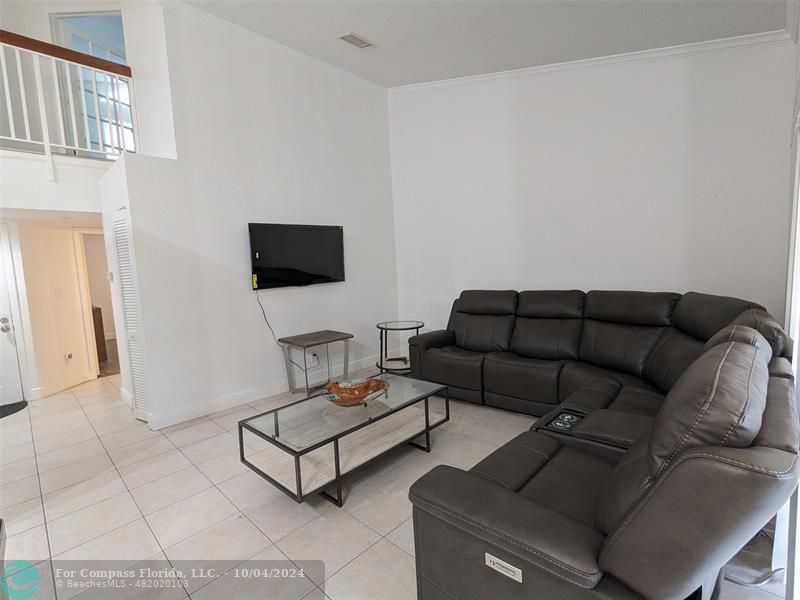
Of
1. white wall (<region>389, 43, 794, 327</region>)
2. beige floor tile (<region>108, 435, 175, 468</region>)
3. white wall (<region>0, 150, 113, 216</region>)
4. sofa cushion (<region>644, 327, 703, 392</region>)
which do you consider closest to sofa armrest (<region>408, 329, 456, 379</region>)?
white wall (<region>389, 43, 794, 327</region>)

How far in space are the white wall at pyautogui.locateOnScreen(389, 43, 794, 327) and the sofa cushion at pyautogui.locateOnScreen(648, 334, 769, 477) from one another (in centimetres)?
320

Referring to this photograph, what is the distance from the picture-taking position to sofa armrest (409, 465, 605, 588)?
1062mm

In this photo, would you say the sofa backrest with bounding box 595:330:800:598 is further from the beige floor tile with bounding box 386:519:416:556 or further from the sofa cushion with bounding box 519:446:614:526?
the beige floor tile with bounding box 386:519:416:556

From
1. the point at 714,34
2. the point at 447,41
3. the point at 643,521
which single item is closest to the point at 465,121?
the point at 447,41

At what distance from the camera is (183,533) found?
2.08 m

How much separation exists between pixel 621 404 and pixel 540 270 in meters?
2.20

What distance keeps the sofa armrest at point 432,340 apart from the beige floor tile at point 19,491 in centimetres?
294

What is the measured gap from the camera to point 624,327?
333 centimetres

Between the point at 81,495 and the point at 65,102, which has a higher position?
the point at 65,102

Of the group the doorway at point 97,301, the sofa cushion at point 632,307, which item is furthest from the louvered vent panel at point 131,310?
the sofa cushion at point 632,307

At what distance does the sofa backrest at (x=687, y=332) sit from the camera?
2.52 meters

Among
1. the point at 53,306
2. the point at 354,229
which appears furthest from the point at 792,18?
the point at 53,306

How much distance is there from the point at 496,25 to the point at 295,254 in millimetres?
2830

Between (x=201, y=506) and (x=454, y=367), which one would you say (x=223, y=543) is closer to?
(x=201, y=506)
